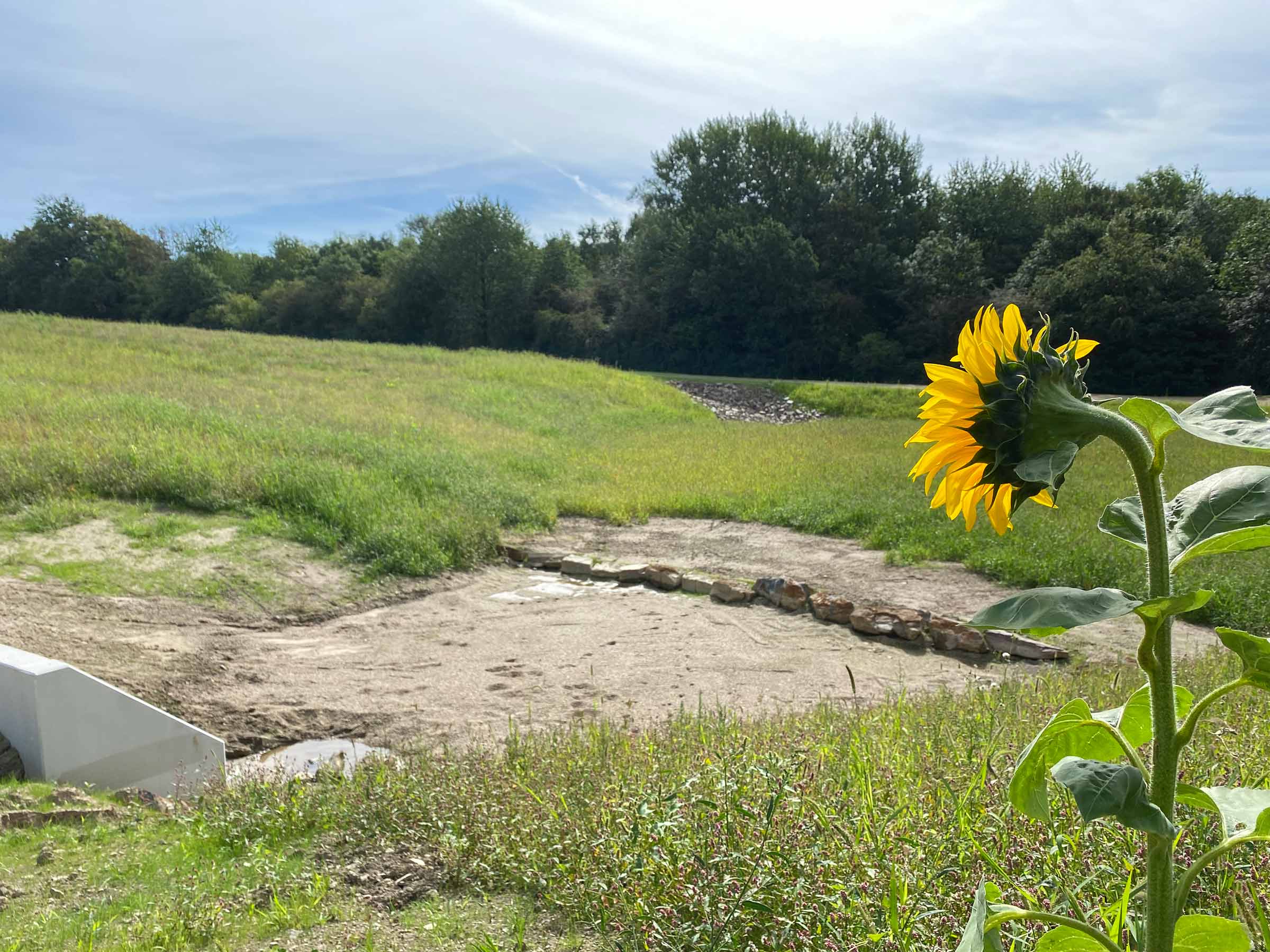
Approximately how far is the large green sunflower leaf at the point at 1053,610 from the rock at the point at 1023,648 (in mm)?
6590

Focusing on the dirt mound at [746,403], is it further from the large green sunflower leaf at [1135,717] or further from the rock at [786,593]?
the large green sunflower leaf at [1135,717]

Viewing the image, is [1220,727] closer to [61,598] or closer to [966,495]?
[966,495]

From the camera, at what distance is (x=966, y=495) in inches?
44.5

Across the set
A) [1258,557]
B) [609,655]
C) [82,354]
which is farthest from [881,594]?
[82,354]

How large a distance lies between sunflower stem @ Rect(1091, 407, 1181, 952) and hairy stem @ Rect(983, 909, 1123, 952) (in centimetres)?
7

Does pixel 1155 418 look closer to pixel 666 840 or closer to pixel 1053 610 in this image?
pixel 1053 610

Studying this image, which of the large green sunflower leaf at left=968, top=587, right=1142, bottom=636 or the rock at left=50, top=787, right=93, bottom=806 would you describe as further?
the rock at left=50, top=787, right=93, bottom=806

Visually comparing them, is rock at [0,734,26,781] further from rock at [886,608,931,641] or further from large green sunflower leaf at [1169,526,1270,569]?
rock at [886,608,931,641]

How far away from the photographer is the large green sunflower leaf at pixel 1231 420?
0.87 meters

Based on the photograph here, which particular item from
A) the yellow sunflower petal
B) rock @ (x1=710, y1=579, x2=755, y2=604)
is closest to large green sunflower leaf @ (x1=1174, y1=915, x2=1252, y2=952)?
the yellow sunflower petal

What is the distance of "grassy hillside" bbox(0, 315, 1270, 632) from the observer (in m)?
9.68

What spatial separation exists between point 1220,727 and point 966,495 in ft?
9.93

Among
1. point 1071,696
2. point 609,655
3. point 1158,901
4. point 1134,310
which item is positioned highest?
point 1134,310

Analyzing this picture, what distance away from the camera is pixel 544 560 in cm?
1027
